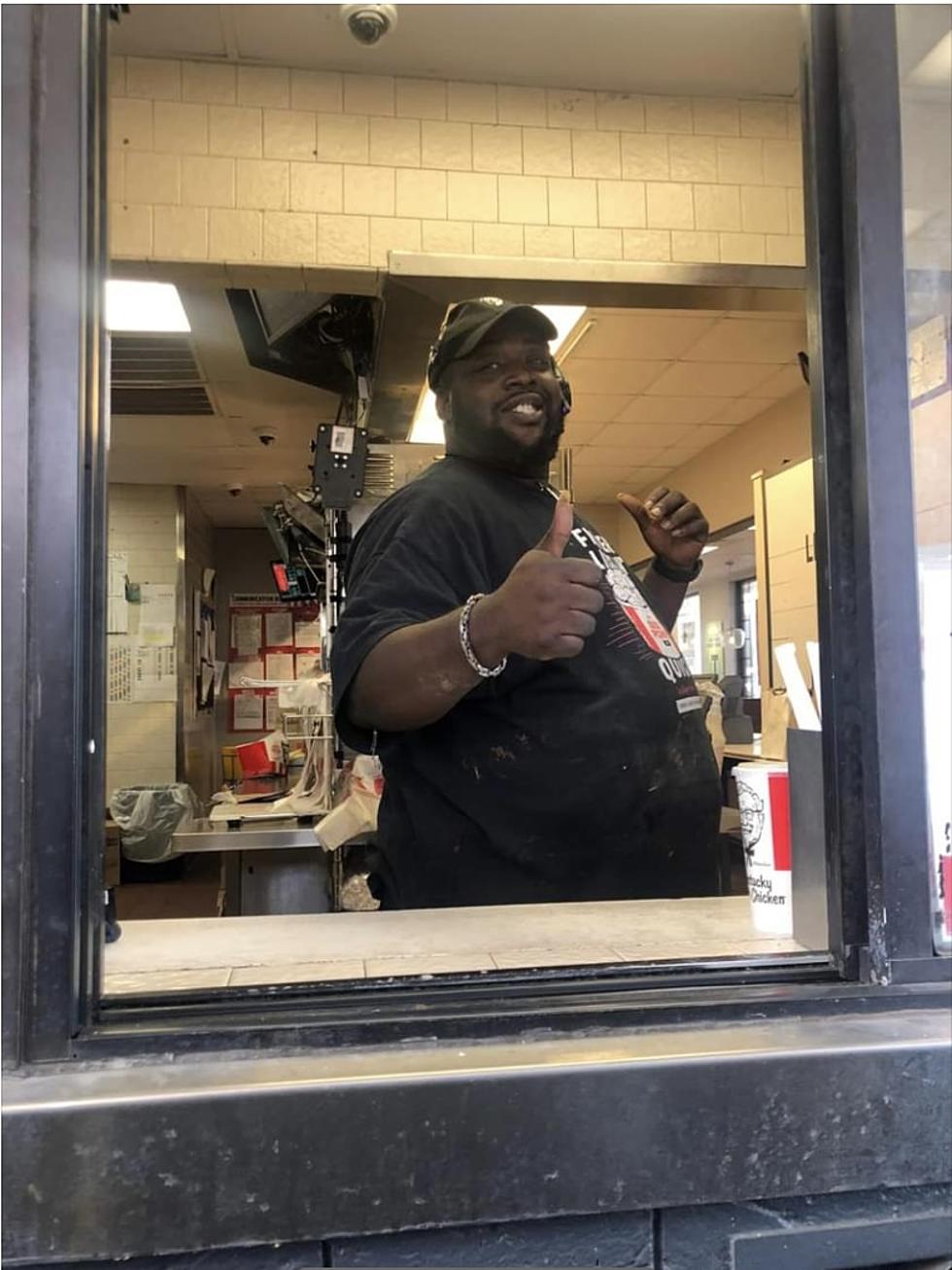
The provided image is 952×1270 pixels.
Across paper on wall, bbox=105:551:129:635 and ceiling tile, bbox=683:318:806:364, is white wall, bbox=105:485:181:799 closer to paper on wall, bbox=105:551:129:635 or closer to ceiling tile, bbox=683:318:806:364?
paper on wall, bbox=105:551:129:635

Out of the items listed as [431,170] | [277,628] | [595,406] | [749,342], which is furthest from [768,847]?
[277,628]

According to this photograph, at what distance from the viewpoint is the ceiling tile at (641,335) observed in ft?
A: 14.2

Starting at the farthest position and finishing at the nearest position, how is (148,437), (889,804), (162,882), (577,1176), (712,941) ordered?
(162,882), (148,437), (712,941), (889,804), (577,1176)

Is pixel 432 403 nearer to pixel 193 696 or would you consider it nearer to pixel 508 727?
pixel 508 727

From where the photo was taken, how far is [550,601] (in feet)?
3.81

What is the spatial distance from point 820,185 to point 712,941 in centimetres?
76

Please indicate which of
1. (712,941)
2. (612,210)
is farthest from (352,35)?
(712,941)

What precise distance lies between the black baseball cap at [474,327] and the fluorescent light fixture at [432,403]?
1.55 meters

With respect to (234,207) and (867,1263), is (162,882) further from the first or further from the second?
(867,1263)

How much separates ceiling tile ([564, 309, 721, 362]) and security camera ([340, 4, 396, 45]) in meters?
1.85

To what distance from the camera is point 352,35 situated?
2494 mm

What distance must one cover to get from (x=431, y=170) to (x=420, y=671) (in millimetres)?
2088

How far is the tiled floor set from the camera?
87 centimetres

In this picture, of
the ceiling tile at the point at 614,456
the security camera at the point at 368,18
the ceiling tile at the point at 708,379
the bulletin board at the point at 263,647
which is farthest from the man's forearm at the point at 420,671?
the bulletin board at the point at 263,647
